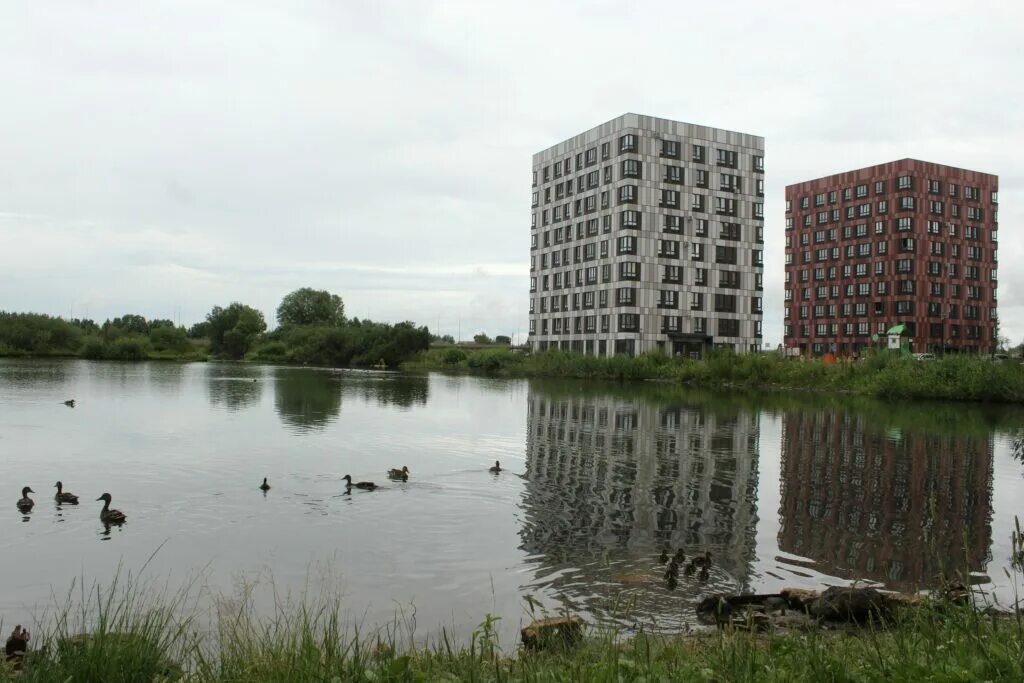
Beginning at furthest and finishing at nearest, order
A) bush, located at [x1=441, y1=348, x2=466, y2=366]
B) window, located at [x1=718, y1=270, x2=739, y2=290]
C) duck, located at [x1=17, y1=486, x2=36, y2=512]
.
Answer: bush, located at [x1=441, y1=348, x2=466, y2=366] < window, located at [x1=718, y1=270, x2=739, y2=290] < duck, located at [x1=17, y1=486, x2=36, y2=512]

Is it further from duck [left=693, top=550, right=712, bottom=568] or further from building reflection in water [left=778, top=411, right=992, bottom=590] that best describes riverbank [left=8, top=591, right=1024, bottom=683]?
duck [left=693, top=550, right=712, bottom=568]

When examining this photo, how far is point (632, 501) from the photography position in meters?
20.3

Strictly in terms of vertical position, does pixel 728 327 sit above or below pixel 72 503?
above

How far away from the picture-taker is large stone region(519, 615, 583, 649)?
29.7ft

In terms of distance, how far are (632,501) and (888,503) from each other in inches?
262

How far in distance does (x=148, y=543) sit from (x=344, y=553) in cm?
393

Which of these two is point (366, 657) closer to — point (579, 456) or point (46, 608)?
point (46, 608)

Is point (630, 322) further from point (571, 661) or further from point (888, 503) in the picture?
point (571, 661)

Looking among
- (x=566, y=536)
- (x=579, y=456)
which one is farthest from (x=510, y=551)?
(x=579, y=456)

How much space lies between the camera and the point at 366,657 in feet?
24.1

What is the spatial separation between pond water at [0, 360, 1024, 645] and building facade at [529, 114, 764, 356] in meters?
68.2

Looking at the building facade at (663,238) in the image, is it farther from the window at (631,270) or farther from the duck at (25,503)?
the duck at (25,503)

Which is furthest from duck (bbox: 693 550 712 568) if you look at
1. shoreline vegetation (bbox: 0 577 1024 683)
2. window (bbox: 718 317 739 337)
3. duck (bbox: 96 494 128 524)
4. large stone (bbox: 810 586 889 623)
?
window (bbox: 718 317 739 337)

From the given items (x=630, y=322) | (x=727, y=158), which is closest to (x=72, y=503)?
(x=630, y=322)
